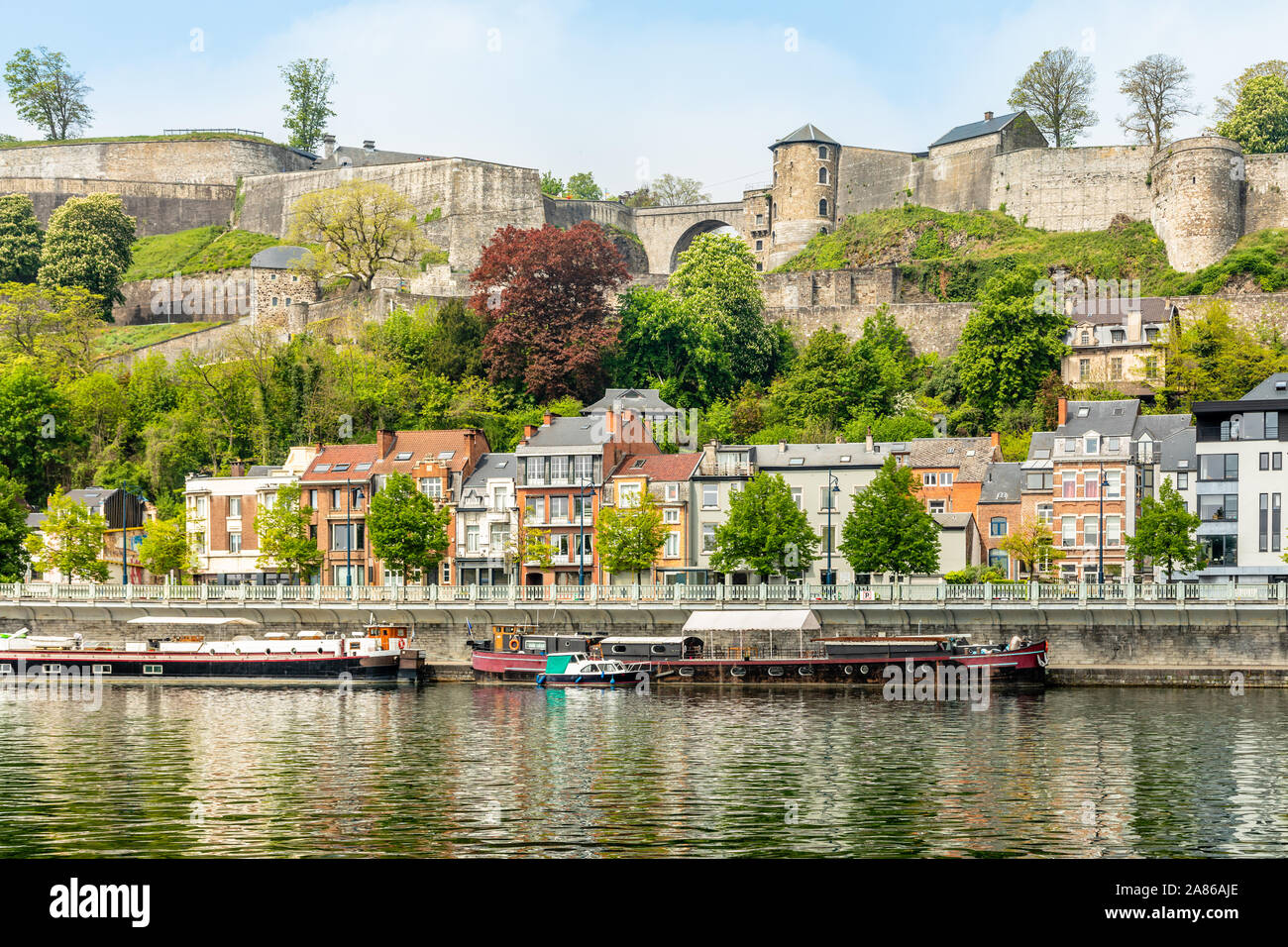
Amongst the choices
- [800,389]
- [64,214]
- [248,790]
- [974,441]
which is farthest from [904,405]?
[64,214]

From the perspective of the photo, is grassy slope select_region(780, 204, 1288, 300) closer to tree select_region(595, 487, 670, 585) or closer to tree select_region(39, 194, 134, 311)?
tree select_region(595, 487, 670, 585)

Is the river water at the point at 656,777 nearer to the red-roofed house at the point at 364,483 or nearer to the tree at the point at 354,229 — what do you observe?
the red-roofed house at the point at 364,483

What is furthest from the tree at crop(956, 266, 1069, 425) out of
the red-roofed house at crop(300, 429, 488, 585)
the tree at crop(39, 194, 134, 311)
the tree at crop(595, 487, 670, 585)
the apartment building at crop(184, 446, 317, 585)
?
the tree at crop(39, 194, 134, 311)

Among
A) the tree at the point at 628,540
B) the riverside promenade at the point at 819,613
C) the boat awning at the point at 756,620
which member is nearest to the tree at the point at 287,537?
the riverside promenade at the point at 819,613

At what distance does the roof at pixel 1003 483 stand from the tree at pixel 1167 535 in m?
8.26

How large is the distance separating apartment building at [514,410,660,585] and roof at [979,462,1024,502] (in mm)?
15669

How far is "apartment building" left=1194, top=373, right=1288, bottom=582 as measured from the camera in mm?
52812

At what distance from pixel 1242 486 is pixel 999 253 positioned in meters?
36.1

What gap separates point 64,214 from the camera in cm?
9969

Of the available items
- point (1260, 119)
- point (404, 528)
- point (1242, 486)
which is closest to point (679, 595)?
point (404, 528)

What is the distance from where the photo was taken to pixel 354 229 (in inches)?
3465

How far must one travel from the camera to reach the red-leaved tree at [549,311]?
7462 cm

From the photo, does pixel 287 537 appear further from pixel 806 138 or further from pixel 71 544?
pixel 806 138
